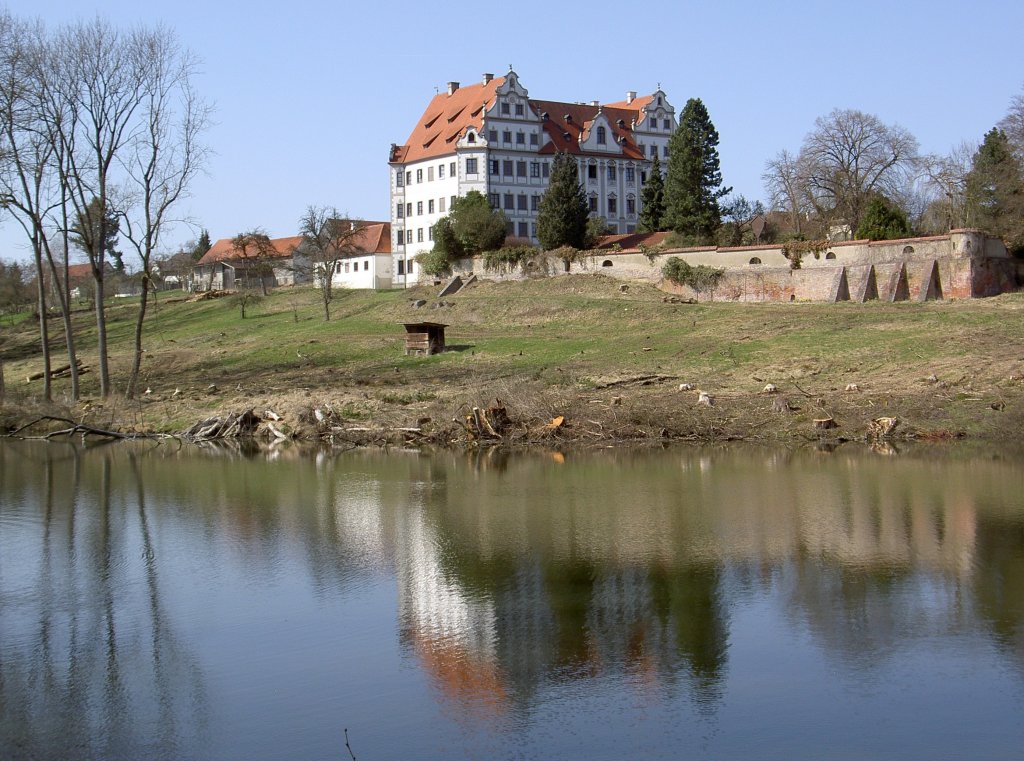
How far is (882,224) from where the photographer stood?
181 ft

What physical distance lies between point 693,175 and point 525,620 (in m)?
57.3

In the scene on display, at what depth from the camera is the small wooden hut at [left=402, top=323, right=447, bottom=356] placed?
1818 inches

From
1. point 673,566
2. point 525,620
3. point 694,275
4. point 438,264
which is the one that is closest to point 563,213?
point 438,264

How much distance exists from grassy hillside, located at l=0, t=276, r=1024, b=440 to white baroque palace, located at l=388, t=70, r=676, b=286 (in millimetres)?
27632

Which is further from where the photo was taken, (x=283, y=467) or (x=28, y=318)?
(x=28, y=318)

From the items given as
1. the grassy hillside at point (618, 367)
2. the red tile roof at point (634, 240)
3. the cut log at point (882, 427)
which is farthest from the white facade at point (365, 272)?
the cut log at point (882, 427)

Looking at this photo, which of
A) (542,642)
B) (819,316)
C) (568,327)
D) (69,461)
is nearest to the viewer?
(542,642)

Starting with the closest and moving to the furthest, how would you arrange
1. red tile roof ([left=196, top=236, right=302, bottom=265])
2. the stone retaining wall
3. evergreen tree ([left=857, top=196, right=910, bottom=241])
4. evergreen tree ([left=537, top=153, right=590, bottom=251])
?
the stone retaining wall, evergreen tree ([left=857, top=196, right=910, bottom=241]), evergreen tree ([left=537, top=153, right=590, bottom=251]), red tile roof ([left=196, top=236, right=302, bottom=265])

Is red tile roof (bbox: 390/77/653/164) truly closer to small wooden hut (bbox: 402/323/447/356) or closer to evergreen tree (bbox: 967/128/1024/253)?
evergreen tree (bbox: 967/128/1024/253)

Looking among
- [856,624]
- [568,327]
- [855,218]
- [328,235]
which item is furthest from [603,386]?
[328,235]

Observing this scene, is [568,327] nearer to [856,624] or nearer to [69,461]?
[69,461]

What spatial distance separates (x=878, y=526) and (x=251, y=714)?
12261 mm

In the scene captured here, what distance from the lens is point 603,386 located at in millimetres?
36875

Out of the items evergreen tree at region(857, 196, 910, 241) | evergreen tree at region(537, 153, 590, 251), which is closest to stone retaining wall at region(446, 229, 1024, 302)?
evergreen tree at region(857, 196, 910, 241)
